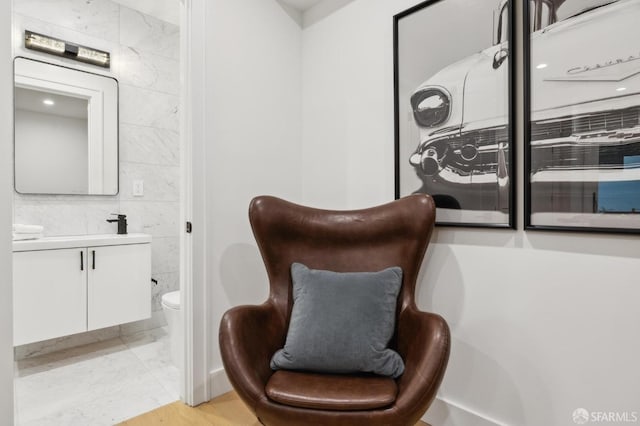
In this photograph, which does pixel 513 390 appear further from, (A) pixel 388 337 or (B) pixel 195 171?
(B) pixel 195 171

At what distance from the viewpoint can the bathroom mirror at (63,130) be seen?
2.40 metres

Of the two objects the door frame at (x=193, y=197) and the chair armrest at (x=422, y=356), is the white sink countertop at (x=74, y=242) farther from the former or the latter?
the chair armrest at (x=422, y=356)

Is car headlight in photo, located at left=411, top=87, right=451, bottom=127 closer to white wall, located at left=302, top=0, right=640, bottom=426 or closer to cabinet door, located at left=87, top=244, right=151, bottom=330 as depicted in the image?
white wall, located at left=302, top=0, right=640, bottom=426

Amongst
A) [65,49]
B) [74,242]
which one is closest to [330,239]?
[74,242]

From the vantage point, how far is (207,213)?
1923 millimetres

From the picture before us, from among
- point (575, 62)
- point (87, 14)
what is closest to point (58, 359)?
point (87, 14)

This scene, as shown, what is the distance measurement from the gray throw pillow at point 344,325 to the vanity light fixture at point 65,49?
242 cm

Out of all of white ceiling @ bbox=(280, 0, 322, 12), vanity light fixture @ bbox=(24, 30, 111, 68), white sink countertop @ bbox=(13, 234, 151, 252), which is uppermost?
white ceiling @ bbox=(280, 0, 322, 12)

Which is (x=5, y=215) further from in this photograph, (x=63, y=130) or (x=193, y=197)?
(x=63, y=130)

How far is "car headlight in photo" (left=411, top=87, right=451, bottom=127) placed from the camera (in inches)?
66.0

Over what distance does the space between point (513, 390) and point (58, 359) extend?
2772mm

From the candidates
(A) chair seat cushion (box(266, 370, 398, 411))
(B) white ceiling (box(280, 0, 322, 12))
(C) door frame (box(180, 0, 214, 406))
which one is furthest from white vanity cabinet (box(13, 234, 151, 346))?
(B) white ceiling (box(280, 0, 322, 12))

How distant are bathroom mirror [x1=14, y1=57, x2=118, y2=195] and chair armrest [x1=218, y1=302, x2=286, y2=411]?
1905 millimetres

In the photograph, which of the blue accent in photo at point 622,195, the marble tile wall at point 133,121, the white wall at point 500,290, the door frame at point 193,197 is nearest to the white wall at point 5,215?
the door frame at point 193,197
